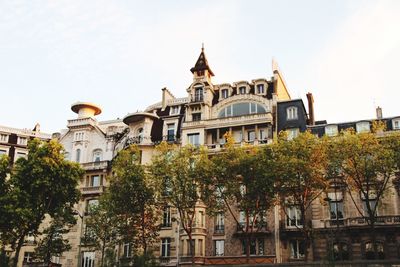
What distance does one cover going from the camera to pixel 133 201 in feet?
150

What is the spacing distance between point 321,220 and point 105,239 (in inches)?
757

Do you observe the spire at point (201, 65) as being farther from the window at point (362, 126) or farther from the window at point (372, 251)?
the window at point (372, 251)

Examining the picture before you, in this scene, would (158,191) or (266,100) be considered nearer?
(158,191)

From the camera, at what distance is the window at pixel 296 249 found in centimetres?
4778

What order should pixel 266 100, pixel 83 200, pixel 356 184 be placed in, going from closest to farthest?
pixel 356 184 < pixel 266 100 < pixel 83 200

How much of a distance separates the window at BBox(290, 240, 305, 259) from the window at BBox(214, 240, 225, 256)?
20.9 feet

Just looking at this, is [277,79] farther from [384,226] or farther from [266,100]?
[384,226]

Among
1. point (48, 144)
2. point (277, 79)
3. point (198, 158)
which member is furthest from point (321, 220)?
point (48, 144)

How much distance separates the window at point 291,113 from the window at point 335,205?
30.6 ft

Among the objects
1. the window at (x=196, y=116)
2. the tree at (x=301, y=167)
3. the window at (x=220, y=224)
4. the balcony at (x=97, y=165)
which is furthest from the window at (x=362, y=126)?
the balcony at (x=97, y=165)

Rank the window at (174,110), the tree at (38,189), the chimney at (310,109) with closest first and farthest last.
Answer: the tree at (38,189) < the chimney at (310,109) < the window at (174,110)

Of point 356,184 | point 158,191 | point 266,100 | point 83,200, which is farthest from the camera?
point 83,200

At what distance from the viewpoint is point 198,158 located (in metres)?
45.3

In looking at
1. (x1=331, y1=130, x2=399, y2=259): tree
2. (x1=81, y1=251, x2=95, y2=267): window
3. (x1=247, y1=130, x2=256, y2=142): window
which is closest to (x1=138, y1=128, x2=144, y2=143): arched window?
(x1=247, y1=130, x2=256, y2=142): window
